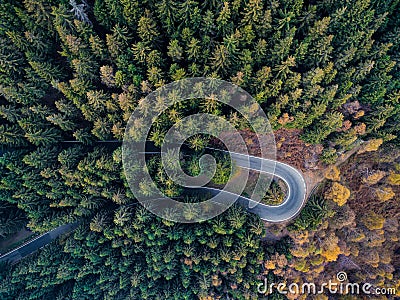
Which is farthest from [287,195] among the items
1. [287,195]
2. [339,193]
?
[339,193]

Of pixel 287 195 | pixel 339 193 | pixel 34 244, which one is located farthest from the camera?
pixel 34 244

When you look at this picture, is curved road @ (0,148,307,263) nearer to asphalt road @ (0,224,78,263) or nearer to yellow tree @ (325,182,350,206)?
yellow tree @ (325,182,350,206)

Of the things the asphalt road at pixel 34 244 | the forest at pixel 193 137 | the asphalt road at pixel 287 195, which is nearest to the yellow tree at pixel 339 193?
the forest at pixel 193 137

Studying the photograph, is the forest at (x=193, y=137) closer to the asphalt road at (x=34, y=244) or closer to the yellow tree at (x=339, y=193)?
the yellow tree at (x=339, y=193)

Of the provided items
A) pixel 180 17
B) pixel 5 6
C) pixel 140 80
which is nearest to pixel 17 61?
pixel 5 6

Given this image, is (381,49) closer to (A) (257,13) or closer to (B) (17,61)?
(A) (257,13)

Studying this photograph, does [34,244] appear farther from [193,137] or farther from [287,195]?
[287,195]
